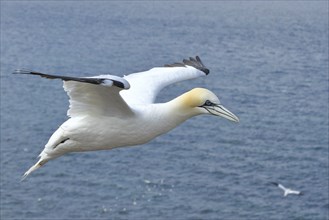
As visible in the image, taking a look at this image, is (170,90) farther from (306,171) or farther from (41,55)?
(41,55)

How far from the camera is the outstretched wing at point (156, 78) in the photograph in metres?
18.6

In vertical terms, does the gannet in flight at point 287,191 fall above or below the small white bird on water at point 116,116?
below

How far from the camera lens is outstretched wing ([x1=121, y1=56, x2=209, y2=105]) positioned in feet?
61.0

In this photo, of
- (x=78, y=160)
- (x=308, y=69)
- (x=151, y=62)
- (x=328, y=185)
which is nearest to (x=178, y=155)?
(x=78, y=160)

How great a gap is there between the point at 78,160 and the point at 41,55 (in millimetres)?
65616

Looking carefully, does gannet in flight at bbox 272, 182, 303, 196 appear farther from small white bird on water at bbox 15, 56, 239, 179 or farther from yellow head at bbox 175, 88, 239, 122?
yellow head at bbox 175, 88, 239, 122

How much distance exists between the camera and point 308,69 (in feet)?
564

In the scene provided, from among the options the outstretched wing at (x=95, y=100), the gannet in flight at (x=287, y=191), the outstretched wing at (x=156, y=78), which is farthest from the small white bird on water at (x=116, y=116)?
the gannet in flight at (x=287, y=191)

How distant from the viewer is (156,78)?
20312mm

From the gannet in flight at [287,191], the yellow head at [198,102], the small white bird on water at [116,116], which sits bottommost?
the gannet in flight at [287,191]

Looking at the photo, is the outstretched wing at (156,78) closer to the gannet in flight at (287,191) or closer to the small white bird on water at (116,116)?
the small white bird on water at (116,116)

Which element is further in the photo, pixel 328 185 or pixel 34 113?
pixel 34 113

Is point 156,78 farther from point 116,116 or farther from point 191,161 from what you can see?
point 191,161

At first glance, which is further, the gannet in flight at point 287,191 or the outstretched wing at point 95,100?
the gannet in flight at point 287,191
